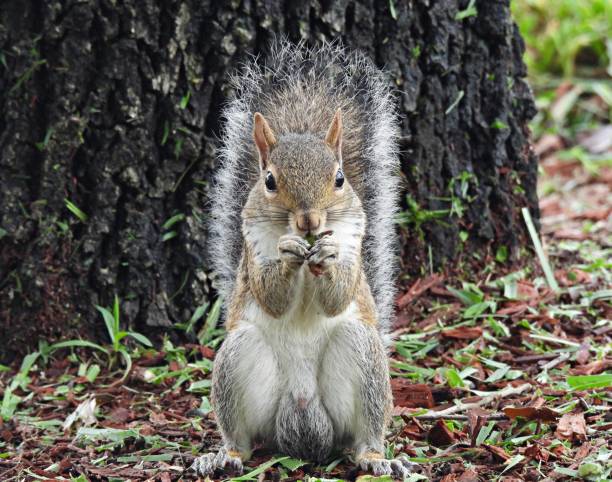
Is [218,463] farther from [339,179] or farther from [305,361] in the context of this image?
[339,179]

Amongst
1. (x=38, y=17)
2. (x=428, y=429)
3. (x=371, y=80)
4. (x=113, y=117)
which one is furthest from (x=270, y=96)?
(x=428, y=429)

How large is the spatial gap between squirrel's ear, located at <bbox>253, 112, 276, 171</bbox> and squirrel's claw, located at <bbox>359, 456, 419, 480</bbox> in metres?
0.87

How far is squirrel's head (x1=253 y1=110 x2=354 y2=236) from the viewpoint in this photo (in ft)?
8.49

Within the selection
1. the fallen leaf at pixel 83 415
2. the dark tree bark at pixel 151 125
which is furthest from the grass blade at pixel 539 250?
the fallen leaf at pixel 83 415

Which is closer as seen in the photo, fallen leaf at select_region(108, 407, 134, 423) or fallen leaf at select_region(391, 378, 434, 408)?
fallen leaf at select_region(391, 378, 434, 408)

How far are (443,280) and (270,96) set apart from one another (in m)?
1.20

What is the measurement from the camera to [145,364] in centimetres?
363

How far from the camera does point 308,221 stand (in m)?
Answer: 2.55

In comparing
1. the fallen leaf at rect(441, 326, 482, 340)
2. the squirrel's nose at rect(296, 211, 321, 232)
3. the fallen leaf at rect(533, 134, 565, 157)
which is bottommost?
the fallen leaf at rect(441, 326, 482, 340)

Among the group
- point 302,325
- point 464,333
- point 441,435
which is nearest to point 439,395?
point 441,435

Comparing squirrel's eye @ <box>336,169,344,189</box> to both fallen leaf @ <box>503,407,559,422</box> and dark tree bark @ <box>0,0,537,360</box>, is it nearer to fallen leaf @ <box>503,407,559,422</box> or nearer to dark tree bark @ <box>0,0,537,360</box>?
fallen leaf @ <box>503,407,559,422</box>

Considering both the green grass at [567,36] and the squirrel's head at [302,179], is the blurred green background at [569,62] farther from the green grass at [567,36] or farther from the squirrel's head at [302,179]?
the squirrel's head at [302,179]

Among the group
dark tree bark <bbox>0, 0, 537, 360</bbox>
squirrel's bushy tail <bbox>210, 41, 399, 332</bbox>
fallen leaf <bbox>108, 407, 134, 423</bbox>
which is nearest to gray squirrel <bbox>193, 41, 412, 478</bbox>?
squirrel's bushy tail <bbox>210, 41, 399, 332</bbox>

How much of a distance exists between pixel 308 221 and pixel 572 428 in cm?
99
